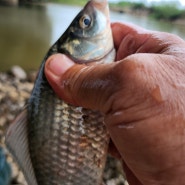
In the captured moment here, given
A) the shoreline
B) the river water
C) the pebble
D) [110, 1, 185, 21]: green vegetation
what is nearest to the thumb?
the pebble

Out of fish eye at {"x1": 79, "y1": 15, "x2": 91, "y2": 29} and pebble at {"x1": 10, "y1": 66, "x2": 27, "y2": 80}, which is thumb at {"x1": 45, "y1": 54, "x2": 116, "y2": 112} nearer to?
fish eye at {"x1": 79, "y1": 15, "x2": 91, "y2": 29}

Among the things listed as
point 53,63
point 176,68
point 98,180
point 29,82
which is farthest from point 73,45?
point 29,82

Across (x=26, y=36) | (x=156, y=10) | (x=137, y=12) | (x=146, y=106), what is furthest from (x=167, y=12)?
(x=146, y=106)

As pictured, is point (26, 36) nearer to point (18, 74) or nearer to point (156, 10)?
point (18, 74)

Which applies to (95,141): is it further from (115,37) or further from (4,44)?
(4,44)

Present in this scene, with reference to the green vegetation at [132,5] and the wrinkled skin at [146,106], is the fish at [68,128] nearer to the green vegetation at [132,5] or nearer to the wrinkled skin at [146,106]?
the wrinkled skin at [146,106]

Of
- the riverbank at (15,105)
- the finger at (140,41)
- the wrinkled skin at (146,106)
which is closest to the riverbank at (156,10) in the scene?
the riverbank at (15,105)
